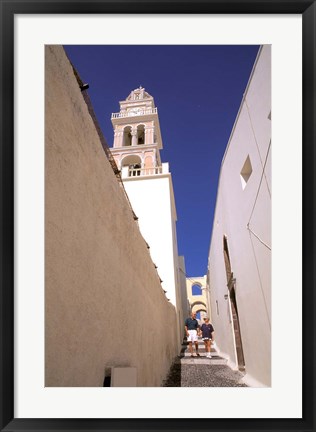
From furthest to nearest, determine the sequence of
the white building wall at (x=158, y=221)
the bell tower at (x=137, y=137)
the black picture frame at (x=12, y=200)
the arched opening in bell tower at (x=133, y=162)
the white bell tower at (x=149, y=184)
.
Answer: the arched opening in bell tower at (x=133, y=162) → the bell tower at (x=137, y=137) → the white bell tower at (x=149, y=184) → the white building wall at (x=158, y=221) → the black picture frame at (x=12, y=200)

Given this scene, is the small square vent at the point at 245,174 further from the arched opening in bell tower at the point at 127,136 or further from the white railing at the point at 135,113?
the white railing at the point at 135,113

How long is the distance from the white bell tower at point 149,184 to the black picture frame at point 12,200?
10961 millimetres

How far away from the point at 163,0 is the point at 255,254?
3.63m

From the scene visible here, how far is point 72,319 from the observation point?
1.81 metres

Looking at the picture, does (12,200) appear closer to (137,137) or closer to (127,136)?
(137,137)

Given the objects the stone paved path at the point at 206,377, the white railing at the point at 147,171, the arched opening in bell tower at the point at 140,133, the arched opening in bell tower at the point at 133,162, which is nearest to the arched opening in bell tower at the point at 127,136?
the arched opening in bell tower at the point at 140,133

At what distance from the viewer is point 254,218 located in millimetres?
4484

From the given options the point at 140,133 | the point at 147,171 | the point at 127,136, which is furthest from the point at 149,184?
the point at 140,133

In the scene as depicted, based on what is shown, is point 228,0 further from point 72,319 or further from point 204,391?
point 204,391

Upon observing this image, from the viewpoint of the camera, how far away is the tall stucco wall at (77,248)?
5.36 feet

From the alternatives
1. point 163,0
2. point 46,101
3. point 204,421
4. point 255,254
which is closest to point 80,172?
point 46,101

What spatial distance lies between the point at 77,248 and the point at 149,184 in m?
12.9

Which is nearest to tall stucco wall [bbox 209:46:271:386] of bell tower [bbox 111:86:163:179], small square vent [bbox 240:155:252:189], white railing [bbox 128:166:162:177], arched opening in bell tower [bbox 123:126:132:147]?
small square vent [bbox 240:155:252:189]

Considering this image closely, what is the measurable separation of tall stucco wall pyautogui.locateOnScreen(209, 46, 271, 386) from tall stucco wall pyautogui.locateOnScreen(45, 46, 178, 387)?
4.51ft
